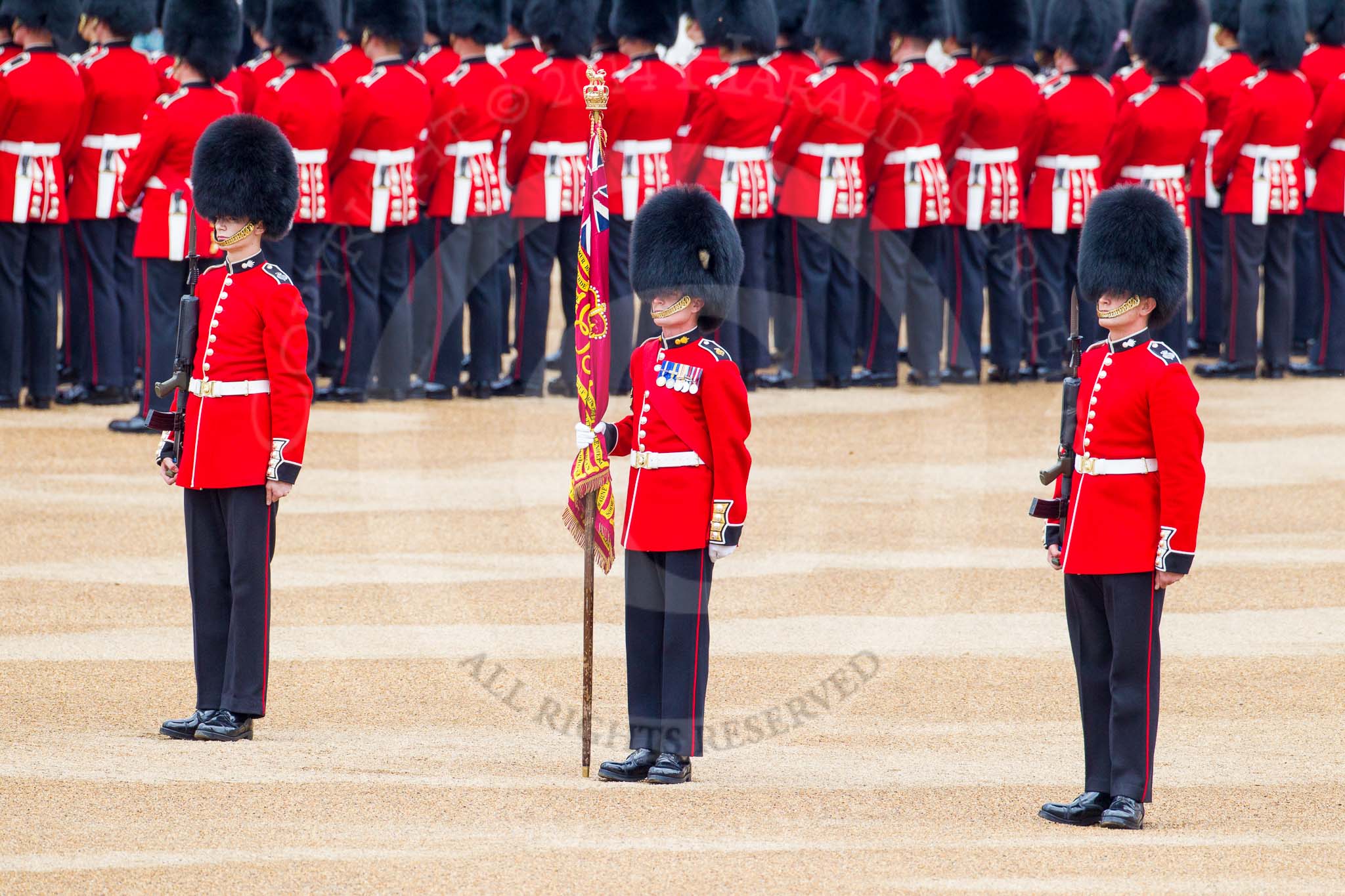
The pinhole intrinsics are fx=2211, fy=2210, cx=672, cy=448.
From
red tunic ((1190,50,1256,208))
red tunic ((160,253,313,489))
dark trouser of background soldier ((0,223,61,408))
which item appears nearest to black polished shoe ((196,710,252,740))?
red tunic ((160,253,313,489))

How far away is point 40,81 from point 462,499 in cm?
284

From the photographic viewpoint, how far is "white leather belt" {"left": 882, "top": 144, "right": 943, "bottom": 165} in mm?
10625

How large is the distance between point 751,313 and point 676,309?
5.92m

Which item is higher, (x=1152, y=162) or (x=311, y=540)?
(x=1152, y=162)

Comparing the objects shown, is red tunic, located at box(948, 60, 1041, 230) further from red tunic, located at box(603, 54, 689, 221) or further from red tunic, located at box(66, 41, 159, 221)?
red tunic, located at box(66, 41, 159, 221)

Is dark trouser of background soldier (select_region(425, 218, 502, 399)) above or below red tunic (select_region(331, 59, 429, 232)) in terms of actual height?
below

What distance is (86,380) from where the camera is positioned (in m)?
9.94

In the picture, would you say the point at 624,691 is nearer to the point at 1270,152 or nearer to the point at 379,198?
the point at 379,198

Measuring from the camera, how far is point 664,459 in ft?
15.8

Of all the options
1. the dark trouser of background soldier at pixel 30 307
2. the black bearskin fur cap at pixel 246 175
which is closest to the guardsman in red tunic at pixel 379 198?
the dark trouser of background soldier at pixel 30 307

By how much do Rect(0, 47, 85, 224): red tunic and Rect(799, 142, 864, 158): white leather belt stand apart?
3.39 meters

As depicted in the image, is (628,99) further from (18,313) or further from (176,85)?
(18,313)

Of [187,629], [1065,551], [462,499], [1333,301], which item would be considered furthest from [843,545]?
[1333,301]

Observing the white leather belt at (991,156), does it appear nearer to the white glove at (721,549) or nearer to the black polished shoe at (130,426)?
the black polished shoe at (130,426)
